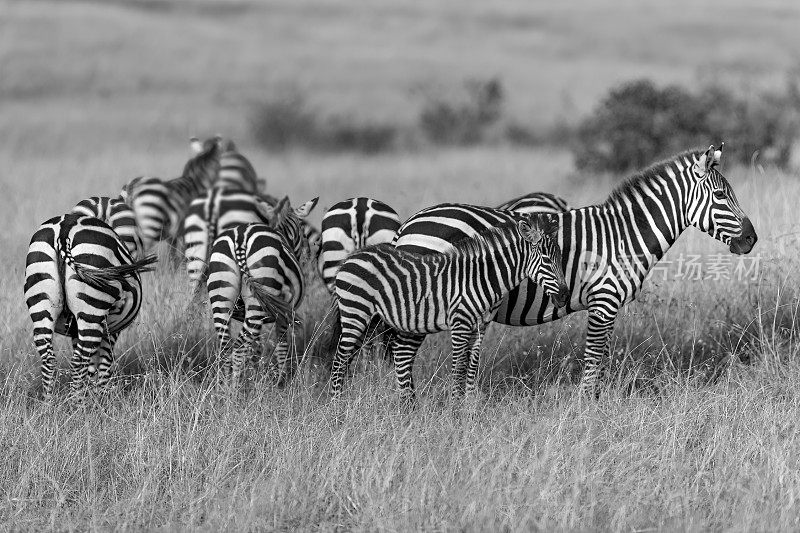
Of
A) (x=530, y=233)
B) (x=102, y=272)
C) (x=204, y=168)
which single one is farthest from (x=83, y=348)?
(x=204, y=168)

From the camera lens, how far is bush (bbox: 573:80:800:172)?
1989 centimetres

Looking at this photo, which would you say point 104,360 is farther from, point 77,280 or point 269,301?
point 269,301

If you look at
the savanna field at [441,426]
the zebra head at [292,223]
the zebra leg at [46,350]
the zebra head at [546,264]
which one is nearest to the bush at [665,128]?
the savanna field at [441,426]

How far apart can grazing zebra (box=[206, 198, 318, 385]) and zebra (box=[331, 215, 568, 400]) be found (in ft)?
1.89

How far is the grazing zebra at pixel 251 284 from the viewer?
7.19 metres

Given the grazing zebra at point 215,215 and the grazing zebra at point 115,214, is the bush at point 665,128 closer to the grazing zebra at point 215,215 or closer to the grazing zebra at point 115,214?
the grazing zebra at point 215,215

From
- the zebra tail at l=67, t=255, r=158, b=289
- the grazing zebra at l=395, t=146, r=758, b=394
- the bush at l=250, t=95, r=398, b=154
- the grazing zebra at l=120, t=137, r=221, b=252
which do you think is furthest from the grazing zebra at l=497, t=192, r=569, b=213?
the bush at l=250, t=95, r=398, b=154

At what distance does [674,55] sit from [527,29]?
7.94 meters

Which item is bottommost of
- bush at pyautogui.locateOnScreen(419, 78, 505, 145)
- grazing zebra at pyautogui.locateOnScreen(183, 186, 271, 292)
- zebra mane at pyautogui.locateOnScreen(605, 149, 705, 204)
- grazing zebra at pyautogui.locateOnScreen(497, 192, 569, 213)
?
grazing zebra at pyautogui.locateOnScreen(183, 186, 271, 292)

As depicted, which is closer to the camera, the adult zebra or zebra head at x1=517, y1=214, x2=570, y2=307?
zebra head at x1=517, y1=214, x2=570, y2=307

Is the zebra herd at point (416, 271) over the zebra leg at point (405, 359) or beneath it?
over

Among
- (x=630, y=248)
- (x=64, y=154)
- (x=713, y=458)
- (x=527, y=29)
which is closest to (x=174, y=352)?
(x=630, y=248)

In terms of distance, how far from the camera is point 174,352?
8.11 metres

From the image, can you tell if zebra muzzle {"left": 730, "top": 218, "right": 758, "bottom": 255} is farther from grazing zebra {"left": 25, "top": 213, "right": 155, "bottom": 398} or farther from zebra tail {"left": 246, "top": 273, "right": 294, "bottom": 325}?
grazing zebra {"left": 25, "top": 213, "right": 155, "bottom": 398}
